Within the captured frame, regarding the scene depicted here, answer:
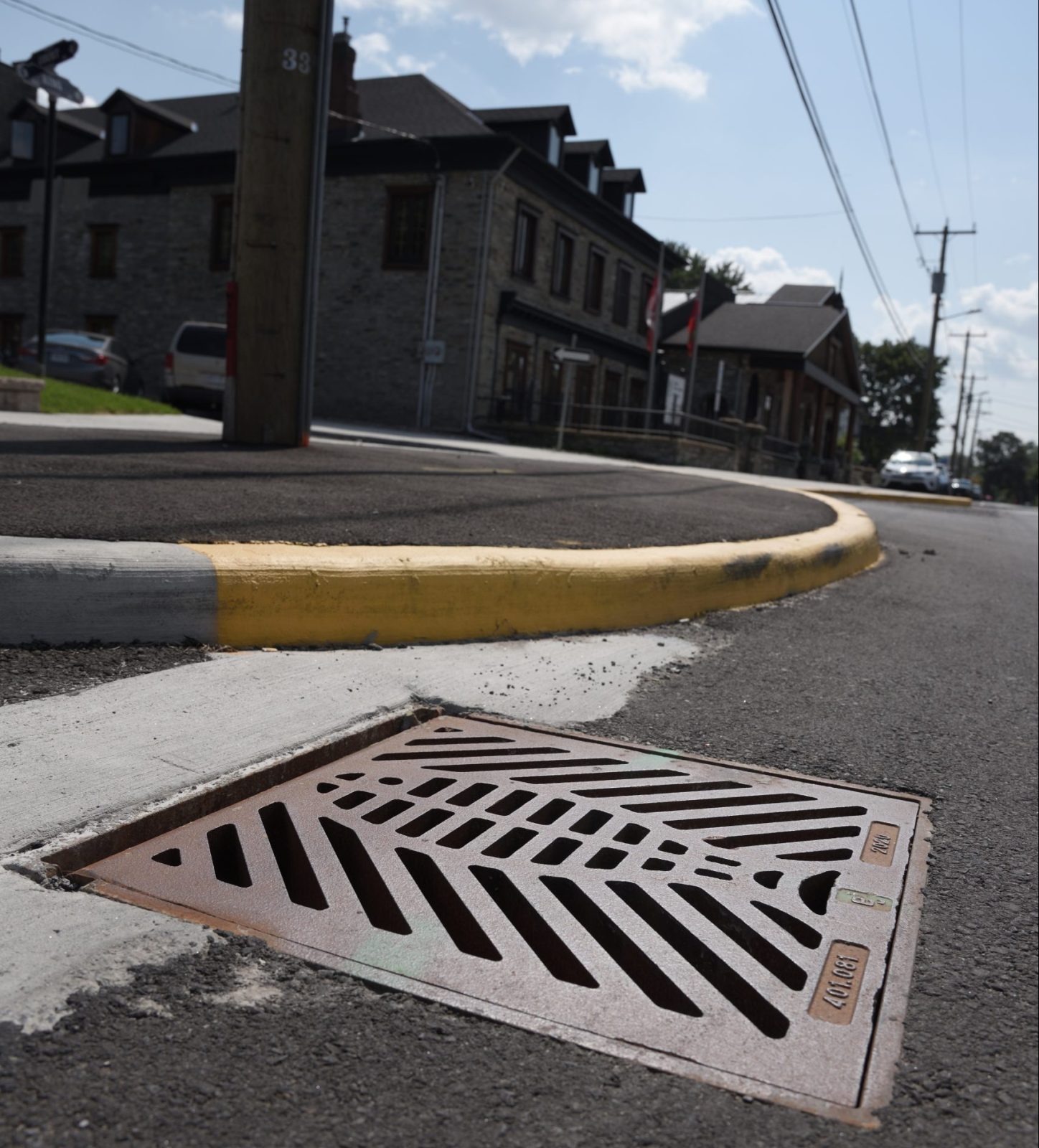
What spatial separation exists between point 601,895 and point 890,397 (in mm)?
78092

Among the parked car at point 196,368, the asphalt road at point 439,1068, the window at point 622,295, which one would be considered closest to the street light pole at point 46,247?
the parked car at point 196,368

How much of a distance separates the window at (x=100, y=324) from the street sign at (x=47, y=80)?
1397cm

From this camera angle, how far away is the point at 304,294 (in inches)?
323

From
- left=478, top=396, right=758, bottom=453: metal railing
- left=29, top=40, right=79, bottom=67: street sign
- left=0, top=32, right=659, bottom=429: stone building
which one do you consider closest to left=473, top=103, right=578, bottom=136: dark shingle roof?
left=0, top=32, right=659, bottom=429: stone building

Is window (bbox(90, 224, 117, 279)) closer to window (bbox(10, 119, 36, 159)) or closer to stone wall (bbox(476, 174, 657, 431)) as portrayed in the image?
window (bbox(10, 119, 36, 159))

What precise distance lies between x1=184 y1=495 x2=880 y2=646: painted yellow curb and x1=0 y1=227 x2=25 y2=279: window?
1200 inches

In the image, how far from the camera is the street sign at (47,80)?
14.9 m

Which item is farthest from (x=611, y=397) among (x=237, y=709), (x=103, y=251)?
(x=237, y=709)

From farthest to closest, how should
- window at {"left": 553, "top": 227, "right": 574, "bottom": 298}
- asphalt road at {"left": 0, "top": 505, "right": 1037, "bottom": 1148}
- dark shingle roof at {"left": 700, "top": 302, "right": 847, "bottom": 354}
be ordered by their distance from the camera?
1. dark shingle roof at {"left": 700, "top": 302, "right": 847, "bottom": 354}
2. window at {"left": 553, "top": 227, "right": 574, "bottom": 298}
3. asphalt road at {"left": 0, "top": 505, "right": 1037, "bottom": 1148}

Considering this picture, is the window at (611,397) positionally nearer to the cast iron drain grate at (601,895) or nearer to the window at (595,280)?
the window at (595,280)

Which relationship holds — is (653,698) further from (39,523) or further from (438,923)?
(39,523)

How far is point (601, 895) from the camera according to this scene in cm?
190

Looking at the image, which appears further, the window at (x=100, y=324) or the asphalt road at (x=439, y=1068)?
the window at (x=100, y=324)

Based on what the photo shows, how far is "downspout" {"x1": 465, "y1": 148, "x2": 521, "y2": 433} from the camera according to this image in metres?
23.8
